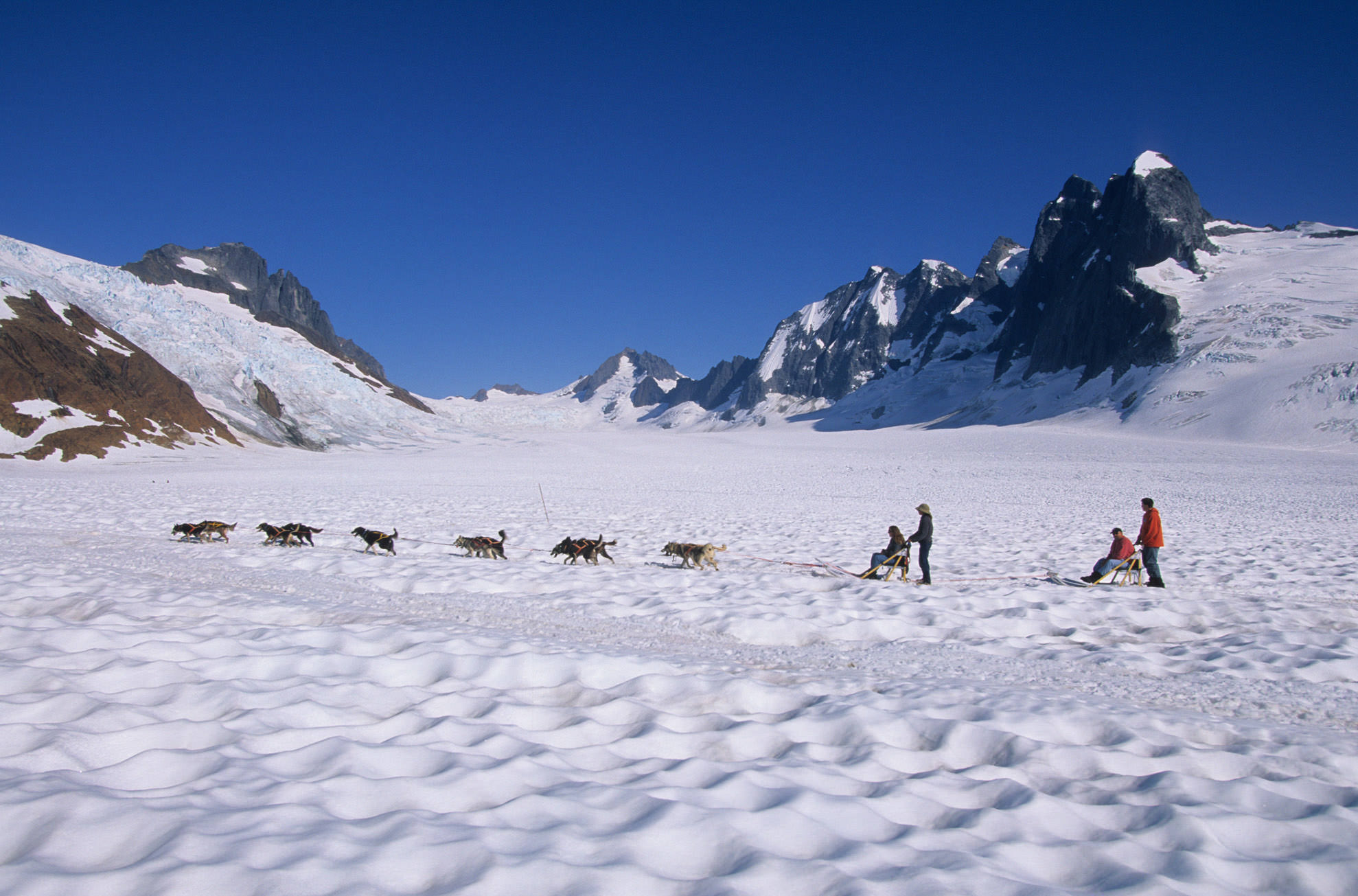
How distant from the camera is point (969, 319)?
142m

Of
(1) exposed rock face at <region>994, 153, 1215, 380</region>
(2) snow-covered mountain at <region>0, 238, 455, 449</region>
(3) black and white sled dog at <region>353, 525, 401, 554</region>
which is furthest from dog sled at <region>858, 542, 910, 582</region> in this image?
(1) exposed rock face at <region>994, 153, 1215, 380</region>

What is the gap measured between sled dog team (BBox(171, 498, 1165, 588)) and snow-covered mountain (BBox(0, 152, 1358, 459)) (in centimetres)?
3774

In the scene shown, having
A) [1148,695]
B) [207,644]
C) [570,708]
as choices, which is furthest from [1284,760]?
[207,644]

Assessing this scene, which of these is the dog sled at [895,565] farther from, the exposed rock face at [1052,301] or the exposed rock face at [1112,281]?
the exposed rock face at [1052,301]

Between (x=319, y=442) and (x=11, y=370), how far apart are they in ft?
99.7

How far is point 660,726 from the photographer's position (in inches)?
166

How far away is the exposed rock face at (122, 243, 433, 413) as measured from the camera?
99375mm

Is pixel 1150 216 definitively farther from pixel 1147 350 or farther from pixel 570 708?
pixel 570 708

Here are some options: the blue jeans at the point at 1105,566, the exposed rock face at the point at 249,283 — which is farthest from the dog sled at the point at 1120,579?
the exposed rock face at the point at 249,283

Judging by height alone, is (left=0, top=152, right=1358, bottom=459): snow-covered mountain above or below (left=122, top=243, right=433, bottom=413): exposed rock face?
below

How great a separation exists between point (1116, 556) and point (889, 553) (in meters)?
3.45

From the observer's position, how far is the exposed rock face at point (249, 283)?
3912 inches

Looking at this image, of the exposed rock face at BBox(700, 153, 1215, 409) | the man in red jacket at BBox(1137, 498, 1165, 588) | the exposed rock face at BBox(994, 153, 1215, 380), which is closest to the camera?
the man in red jacket at BBox(1137, 498, 1165, 588)

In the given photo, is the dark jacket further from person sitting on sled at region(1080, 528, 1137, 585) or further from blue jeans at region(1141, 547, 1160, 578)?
blue jeans at region(1141, 547, 1160, 578)
